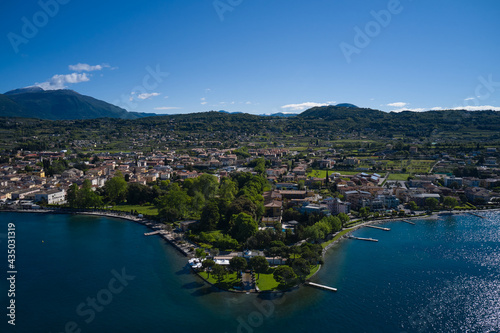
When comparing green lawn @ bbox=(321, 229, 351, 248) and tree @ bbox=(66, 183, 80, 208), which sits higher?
tree @ bbox=(66, 183, 80, 208)

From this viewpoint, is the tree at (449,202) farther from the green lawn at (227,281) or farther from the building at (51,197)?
the building at (51,197)

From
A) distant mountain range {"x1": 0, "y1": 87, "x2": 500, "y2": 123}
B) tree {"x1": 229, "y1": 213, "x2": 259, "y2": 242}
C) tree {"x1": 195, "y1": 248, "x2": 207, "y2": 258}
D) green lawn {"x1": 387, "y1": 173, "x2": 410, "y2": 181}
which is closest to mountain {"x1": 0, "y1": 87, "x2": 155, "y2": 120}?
distant mountain range {"x1": 0, "y1": 87, "x2": 500, "y2": 123}

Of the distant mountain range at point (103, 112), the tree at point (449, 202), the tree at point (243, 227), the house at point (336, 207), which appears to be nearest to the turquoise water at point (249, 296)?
the tree at point (243, 227)

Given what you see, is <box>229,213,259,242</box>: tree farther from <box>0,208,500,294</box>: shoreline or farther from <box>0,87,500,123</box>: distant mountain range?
<box>0,87,500,123</box>: distant mountain range

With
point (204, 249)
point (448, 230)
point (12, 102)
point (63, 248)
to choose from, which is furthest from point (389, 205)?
point (12, 102)

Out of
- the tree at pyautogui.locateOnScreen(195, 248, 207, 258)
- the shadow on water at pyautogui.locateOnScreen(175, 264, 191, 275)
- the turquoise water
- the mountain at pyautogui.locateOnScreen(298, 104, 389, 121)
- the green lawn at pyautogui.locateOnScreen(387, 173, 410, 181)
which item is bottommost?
the turquoise water

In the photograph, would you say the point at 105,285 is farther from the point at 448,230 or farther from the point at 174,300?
the point at 448,230

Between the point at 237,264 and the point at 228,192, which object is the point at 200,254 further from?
the point at 228,192
